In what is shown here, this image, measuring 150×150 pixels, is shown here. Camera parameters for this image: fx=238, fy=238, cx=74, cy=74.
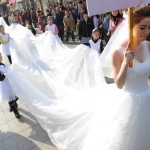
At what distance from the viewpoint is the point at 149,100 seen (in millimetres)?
2656

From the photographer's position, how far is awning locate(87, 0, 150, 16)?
1886 millimetres

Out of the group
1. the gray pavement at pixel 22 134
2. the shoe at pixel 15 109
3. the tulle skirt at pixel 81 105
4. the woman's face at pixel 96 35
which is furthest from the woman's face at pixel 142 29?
the woman's face at pixel 96 35

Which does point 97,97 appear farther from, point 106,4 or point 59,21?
point 59,21

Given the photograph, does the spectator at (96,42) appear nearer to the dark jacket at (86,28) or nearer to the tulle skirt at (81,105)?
the tulle skirt at (81,105)

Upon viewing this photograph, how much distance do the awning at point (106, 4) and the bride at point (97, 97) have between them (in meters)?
0.29

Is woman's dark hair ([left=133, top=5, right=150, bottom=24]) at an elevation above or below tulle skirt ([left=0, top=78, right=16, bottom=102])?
above

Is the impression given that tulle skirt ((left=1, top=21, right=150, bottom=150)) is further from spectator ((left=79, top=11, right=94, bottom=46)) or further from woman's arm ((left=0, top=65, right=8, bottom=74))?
spectator ((left=79, top=11, right=94, bottom=46))

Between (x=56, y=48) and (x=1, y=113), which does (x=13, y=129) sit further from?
(x=56, y=48)

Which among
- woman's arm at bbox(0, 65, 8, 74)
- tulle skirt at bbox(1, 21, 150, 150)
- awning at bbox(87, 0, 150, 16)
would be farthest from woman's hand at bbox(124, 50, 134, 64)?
woman's arm at bbox(0, 65, 8, 74)

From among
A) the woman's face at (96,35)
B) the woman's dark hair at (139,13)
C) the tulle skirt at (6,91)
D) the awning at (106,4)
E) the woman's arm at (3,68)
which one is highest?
the awning at (106,4)

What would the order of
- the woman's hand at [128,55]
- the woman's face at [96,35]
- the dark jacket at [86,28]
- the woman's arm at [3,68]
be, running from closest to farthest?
the woman's hand at [128,55], the woman's arm at [3,68], the woman's face at [96,35], the dark jacket at [86,28]

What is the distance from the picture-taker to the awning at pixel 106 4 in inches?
74.2

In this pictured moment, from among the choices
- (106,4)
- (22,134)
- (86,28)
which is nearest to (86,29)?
(86,28)

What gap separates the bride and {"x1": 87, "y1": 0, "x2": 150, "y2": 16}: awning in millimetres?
287
